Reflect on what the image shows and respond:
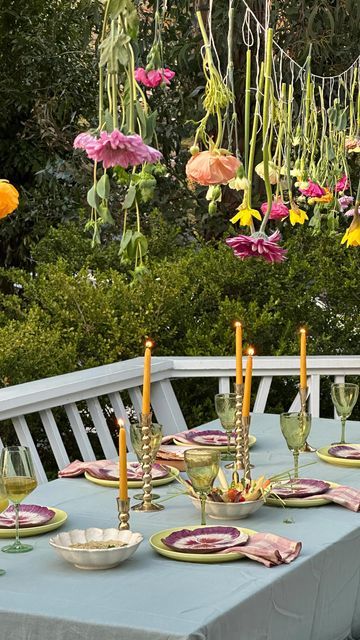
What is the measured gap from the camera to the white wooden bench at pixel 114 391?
3205 mm

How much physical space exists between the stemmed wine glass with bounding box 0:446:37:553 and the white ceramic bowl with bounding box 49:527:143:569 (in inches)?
3.6

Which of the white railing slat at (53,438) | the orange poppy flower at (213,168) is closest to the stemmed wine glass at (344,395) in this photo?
the white railing slat at (53,438)

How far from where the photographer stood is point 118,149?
4.97 ft

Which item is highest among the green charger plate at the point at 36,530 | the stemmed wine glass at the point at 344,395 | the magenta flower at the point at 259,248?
the magenta flower at the point at 259,248

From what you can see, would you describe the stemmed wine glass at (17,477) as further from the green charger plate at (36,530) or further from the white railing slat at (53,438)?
the white railing slat at (53,438)

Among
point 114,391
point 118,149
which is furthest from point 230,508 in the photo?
point 114,391

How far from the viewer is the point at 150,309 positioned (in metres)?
4.72

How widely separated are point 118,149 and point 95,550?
757 millimetres

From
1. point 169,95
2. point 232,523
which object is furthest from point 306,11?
point 232,523

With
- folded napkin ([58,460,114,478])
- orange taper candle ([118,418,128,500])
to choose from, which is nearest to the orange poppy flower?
orange taper candle ([118,418,128,500])

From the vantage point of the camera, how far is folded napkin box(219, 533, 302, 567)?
197 cm

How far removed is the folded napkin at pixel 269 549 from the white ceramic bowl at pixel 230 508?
0.58 ft

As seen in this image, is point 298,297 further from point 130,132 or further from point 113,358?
point 130,132

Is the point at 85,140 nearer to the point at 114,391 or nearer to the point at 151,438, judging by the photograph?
the point at 151,438
